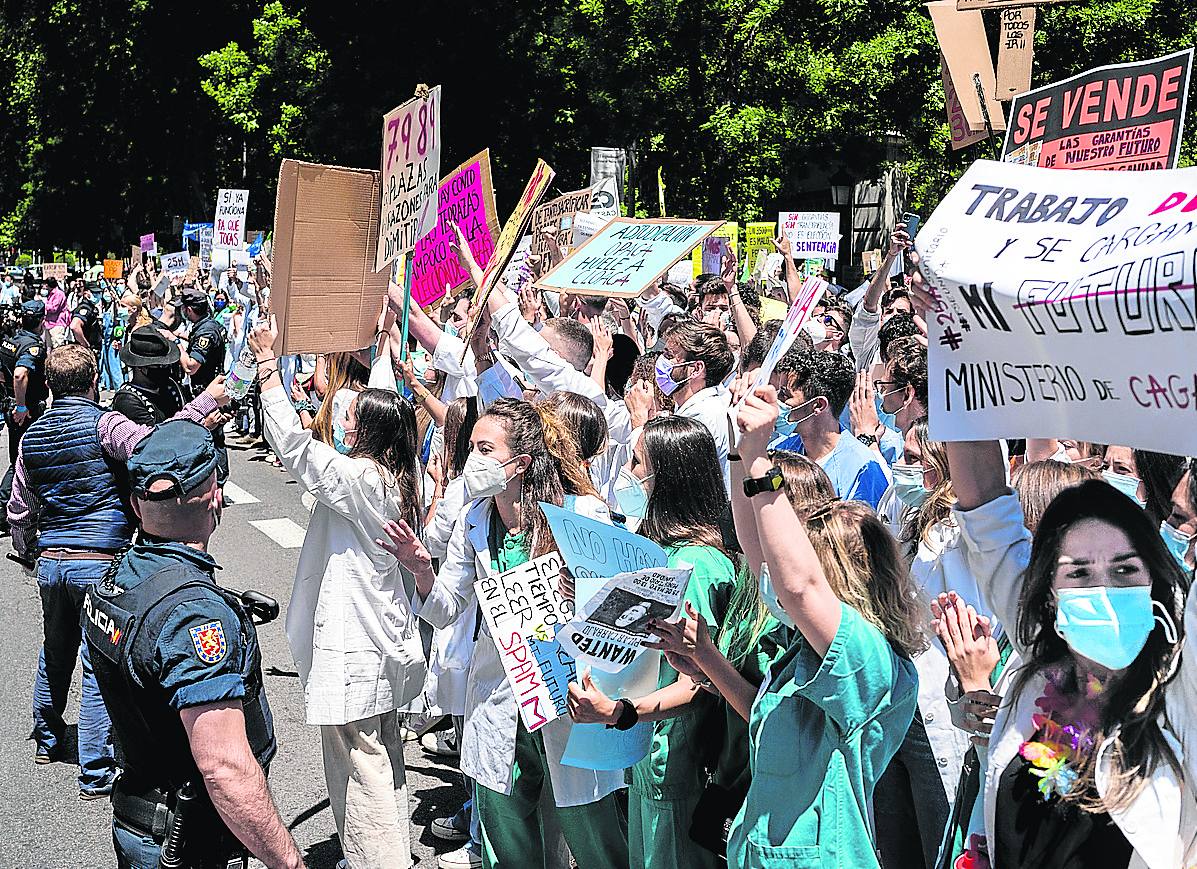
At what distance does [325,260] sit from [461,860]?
250 centimetres

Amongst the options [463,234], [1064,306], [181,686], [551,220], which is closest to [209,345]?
[551,220]

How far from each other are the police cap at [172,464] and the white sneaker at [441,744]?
3.22 metres

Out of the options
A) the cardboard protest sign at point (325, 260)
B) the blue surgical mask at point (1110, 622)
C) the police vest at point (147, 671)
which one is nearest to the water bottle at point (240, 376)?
the cardboard protest sign at point (325, 260)

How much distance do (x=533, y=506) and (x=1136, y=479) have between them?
1962 mm

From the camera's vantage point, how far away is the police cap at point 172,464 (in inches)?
125

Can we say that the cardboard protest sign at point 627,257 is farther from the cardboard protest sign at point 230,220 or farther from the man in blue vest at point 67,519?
the cardboard protest sign at point 230,220

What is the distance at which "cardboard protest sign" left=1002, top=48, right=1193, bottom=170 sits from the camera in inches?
200

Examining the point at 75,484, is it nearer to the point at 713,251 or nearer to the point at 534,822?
the point at 534,822

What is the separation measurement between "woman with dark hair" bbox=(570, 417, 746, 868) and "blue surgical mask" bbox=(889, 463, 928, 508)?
93cm

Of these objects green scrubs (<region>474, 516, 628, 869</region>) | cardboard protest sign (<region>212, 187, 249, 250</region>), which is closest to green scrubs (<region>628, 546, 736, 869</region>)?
green scrubs (<region>474, 516, 628, 869</region>)

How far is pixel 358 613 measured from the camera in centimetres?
455

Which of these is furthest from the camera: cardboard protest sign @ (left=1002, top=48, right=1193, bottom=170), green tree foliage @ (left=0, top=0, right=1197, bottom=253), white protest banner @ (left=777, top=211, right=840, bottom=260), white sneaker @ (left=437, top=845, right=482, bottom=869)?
green tree foliage @ (left=0, top=0, right=1197, bottom=253)

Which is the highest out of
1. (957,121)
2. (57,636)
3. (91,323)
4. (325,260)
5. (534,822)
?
(957,121)

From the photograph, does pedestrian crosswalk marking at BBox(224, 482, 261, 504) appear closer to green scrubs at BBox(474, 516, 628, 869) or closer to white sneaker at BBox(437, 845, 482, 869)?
white sneaker at BBox(437, 845, 482, 869)
